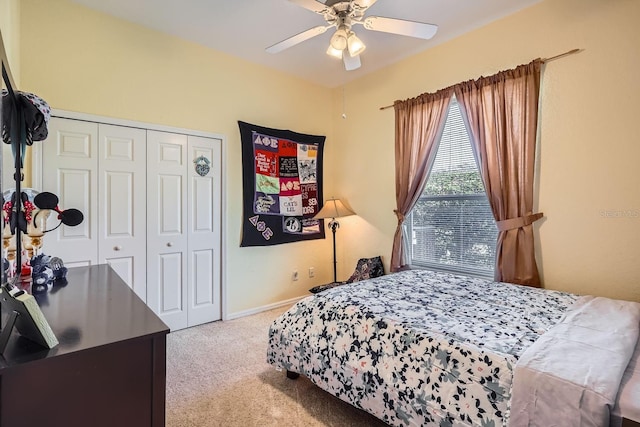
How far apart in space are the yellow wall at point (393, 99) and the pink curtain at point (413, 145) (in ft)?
0.49

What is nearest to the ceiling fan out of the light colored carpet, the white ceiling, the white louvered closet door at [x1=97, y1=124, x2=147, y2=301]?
the white ceiling

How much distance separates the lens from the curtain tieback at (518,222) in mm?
2533

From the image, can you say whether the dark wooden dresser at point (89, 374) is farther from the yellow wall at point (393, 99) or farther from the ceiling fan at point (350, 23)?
the yellow wall at point (393, 99)

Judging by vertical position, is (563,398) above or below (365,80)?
below

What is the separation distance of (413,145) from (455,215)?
799 mm

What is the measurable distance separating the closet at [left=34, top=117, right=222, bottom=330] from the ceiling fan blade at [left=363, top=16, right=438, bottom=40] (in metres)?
1.88

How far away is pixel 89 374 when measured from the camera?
0.88m

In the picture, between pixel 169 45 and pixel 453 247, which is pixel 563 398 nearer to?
pixel 453 247

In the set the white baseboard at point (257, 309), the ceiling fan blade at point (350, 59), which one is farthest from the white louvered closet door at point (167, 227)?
the ceiling fan blade at point (350, 59)

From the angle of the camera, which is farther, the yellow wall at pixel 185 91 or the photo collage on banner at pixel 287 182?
the photo collage on banner at pixel 287 182

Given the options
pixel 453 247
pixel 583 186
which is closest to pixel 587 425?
pixel 583 186

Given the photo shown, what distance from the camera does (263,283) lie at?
12.1ft

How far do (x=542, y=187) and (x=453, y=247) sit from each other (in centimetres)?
91

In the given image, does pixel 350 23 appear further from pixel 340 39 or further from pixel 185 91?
pixel 185 91
